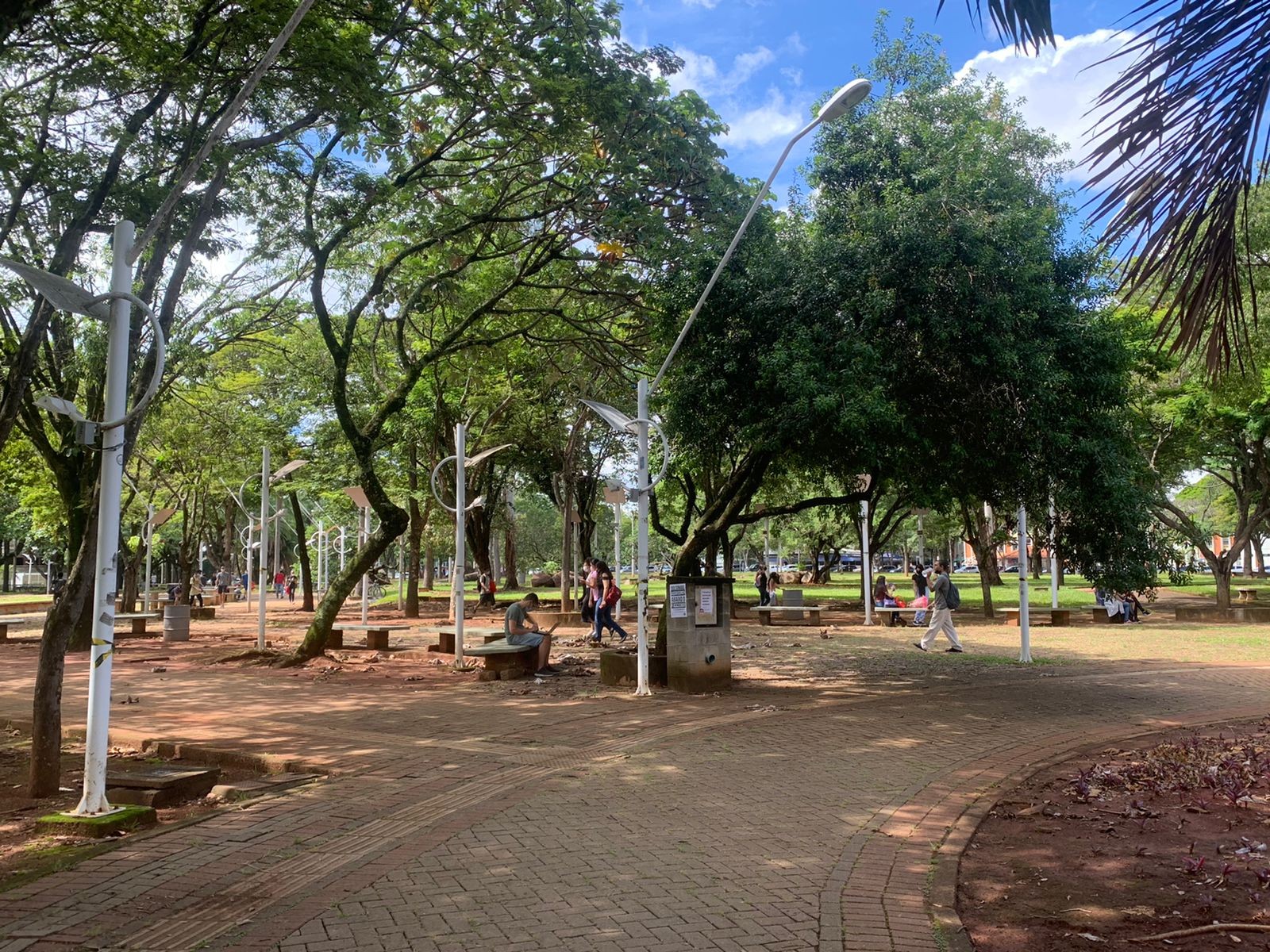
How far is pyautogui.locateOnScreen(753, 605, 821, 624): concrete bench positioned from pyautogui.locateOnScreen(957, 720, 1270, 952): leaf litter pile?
1729 cm

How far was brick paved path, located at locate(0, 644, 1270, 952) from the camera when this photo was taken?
452 centimetres

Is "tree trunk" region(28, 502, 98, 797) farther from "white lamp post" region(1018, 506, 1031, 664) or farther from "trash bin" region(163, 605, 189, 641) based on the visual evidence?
"trash bin" region(163, 605, 189, 641)

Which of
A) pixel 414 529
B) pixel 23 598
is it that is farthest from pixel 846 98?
pixel 23 598

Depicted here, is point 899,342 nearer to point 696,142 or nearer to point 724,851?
point 696,142

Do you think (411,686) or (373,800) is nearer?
(373,800)

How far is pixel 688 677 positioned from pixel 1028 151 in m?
20.2

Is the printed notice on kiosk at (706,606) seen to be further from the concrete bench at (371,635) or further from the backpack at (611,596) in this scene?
the concrete bench at (371,635)

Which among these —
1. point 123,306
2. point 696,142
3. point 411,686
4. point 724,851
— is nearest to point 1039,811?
point 724,851

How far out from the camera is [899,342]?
38.8 feet

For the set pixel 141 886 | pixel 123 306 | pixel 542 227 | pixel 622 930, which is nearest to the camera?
pixel 622 930

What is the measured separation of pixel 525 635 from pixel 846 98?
8.85 metres

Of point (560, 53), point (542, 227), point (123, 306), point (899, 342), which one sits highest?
point (560, 53)

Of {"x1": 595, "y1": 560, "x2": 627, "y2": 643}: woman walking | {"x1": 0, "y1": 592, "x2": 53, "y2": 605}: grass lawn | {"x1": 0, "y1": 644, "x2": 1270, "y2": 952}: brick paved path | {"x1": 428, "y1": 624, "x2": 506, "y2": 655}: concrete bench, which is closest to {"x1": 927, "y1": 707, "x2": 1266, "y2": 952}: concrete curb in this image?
{"x1": 0, "y1": 644, "x2": 1270, "y2": 952}: brick paved path

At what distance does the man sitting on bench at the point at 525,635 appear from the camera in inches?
573
